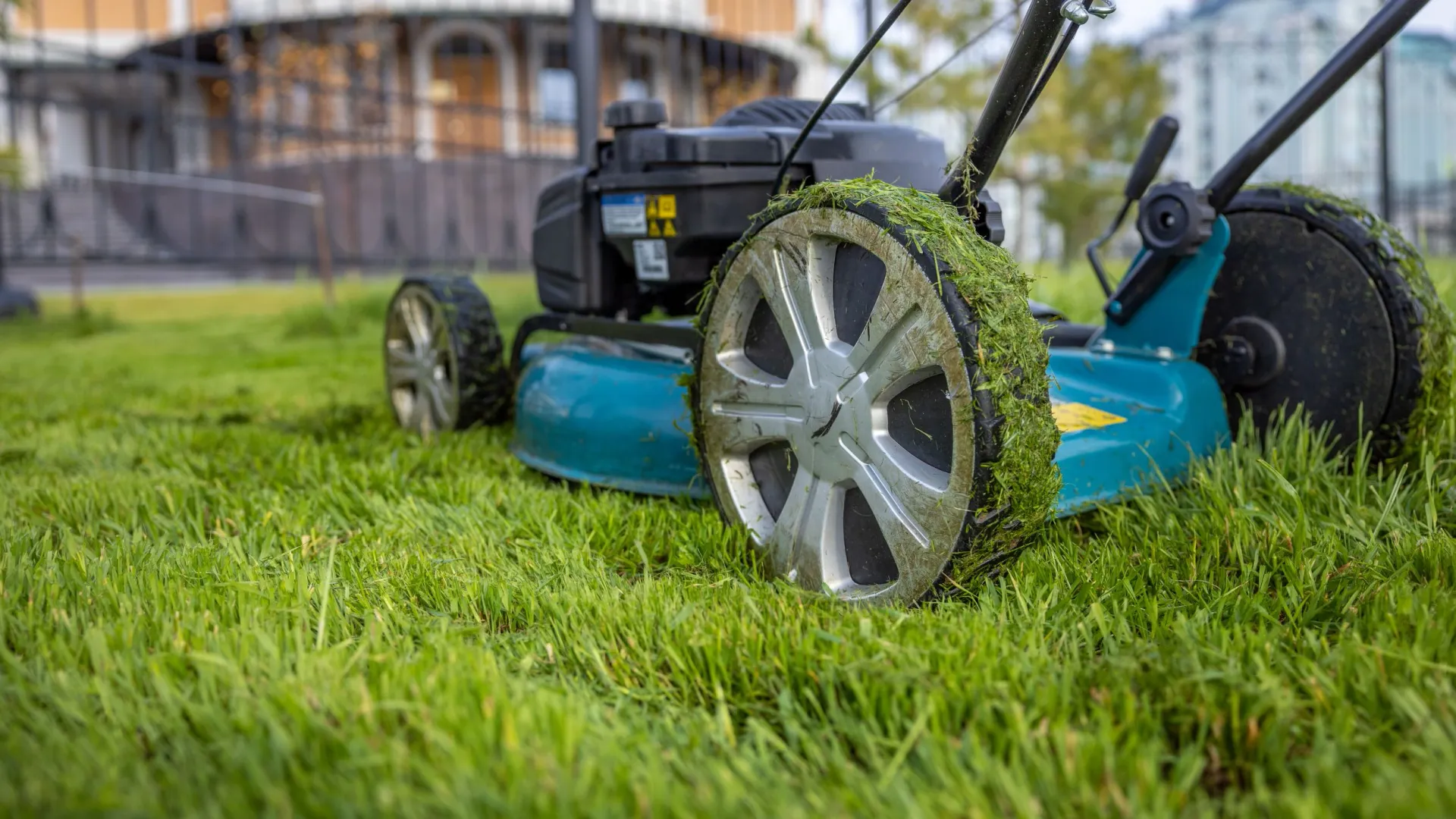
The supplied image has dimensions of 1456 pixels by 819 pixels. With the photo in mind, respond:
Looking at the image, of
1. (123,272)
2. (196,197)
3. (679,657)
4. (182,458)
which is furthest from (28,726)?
(196,197)

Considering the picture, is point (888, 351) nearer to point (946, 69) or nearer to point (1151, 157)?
point (1151, 157)

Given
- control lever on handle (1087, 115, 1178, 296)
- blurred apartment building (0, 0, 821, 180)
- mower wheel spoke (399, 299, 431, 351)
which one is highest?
blurred apartment building (0, 0, 821, 180)

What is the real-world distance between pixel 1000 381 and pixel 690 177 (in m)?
1.12

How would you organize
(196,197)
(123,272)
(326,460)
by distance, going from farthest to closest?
(196,197) < (123,272) < (326,460)

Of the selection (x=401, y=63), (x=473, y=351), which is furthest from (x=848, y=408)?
(x=401, y=63)

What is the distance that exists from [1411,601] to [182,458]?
8.38 feet

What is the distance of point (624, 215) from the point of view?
8.72ft

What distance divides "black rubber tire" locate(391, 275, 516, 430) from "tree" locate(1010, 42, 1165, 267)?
10.3 metres

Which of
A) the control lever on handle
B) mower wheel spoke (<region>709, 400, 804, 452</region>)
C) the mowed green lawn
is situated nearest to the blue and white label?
the mowed green lawn

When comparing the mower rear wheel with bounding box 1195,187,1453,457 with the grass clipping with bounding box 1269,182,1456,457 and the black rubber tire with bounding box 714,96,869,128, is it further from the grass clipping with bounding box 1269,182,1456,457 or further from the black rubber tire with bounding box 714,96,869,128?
the black rubber tire with bounding box 714,96,869,128

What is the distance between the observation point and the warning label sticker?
259 centimetres

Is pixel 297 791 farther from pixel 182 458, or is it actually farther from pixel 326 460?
pixel 182 458

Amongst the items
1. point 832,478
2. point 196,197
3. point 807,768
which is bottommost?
point 807,768

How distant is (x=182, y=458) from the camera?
111 inches
